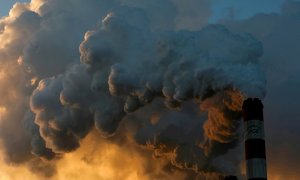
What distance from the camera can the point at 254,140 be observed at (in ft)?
128

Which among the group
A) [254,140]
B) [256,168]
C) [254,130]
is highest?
[254,130]

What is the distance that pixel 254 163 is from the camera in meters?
38.9

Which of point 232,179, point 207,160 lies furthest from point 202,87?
point 232,179

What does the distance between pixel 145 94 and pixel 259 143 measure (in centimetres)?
1126

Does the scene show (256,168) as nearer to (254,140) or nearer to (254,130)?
(254,140)

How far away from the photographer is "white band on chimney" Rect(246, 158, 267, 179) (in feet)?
127

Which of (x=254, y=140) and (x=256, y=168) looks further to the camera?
(x=254, y=140)

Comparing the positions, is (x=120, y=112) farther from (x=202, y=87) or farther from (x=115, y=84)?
(x=202, y=87)

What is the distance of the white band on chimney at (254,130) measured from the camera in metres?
39.0

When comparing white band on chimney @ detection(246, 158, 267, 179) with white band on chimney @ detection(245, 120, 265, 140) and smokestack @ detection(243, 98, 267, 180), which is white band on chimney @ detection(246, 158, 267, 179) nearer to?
smokestack @ detection(243, 98, 267, 180)

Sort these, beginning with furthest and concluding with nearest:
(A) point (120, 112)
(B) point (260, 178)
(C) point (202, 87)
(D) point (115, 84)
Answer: (A) point (120, 112) → (D) point (115, 84) → (C) point (202, 87) → (B) point (260, 178)

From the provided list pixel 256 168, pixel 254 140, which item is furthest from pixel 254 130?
pixel 256 168

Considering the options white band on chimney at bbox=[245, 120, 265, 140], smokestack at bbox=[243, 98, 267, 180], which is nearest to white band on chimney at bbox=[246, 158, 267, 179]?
smokestack at bbox=[243, 98, 267, 180]

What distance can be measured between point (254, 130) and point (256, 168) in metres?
2.87
